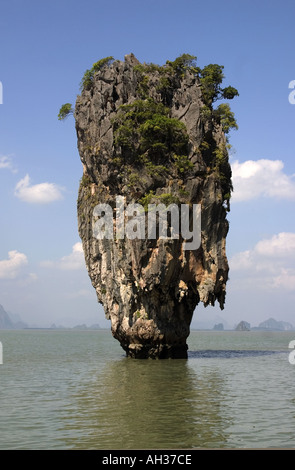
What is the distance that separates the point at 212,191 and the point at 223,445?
67.1 ft

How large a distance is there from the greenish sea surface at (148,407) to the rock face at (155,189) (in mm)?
4265

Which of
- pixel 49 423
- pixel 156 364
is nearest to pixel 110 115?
pixel 156 364

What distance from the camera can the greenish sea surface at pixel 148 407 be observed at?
505 inches

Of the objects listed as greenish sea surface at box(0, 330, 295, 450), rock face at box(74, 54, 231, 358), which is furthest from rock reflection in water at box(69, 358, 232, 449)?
rock face at box(74, 54, 231, 358)

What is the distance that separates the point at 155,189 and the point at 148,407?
16255 mm

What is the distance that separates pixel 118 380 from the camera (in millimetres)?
23625

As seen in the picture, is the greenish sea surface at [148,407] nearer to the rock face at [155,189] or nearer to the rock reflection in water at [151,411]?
the rock reflection in water at [151,411]

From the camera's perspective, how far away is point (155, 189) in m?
30.9

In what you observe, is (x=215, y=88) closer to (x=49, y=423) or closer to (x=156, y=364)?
(x=156, y=364)

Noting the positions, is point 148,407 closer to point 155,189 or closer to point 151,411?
point 151,411

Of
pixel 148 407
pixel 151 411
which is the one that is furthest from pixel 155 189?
pixel 151 411

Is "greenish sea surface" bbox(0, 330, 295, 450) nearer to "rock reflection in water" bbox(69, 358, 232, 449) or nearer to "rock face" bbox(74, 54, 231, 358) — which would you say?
"rock reflection in water" bbox(69, 358, 232, 449)

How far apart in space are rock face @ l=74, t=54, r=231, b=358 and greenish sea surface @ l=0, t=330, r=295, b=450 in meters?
4.27

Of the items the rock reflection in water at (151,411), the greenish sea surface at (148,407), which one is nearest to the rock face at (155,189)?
the greenish sea surface at (148,407)
